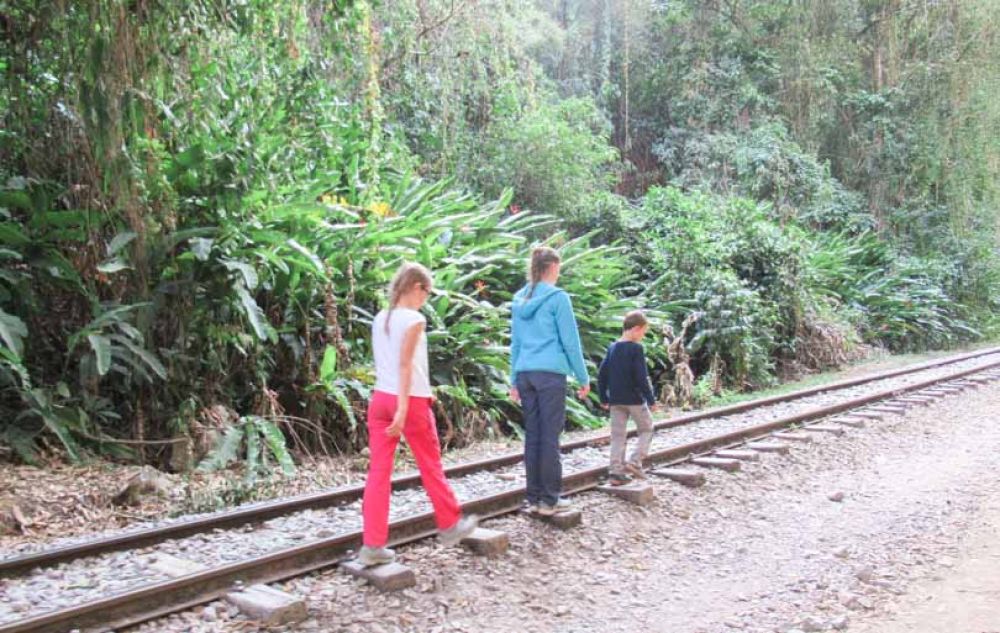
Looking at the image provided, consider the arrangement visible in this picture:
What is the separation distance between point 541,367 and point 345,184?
651 centimetres

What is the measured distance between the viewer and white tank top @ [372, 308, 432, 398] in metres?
4.53

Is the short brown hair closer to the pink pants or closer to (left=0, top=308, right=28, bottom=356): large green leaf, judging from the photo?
the pink pants

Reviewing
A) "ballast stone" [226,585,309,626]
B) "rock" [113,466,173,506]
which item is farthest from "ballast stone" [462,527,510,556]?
"rock" [113,466,173,506]

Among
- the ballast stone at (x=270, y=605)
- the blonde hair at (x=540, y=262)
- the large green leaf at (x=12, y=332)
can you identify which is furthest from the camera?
the large green leaf at (x=12, y=332)

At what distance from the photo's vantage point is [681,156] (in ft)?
79.0

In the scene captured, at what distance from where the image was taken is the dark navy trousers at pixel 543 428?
550cm

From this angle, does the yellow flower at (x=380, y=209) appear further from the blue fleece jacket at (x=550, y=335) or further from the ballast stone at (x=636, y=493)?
the ballast stone at (x=636, y=493)

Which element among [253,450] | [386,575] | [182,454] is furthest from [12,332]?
[386,575]

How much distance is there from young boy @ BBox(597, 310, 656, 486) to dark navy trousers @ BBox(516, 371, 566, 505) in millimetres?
1074

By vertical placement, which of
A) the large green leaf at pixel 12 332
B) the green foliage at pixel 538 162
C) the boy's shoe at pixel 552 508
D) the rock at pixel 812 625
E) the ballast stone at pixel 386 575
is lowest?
the rock at pixel 812 625

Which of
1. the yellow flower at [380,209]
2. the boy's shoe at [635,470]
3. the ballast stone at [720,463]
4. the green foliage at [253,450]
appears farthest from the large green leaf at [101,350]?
the ballast stone at [720,463]

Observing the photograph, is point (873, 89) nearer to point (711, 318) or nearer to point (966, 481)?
point (711, 318)

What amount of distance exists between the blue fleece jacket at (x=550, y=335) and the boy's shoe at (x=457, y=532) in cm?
107

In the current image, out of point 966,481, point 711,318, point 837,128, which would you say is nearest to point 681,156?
point 837,128
